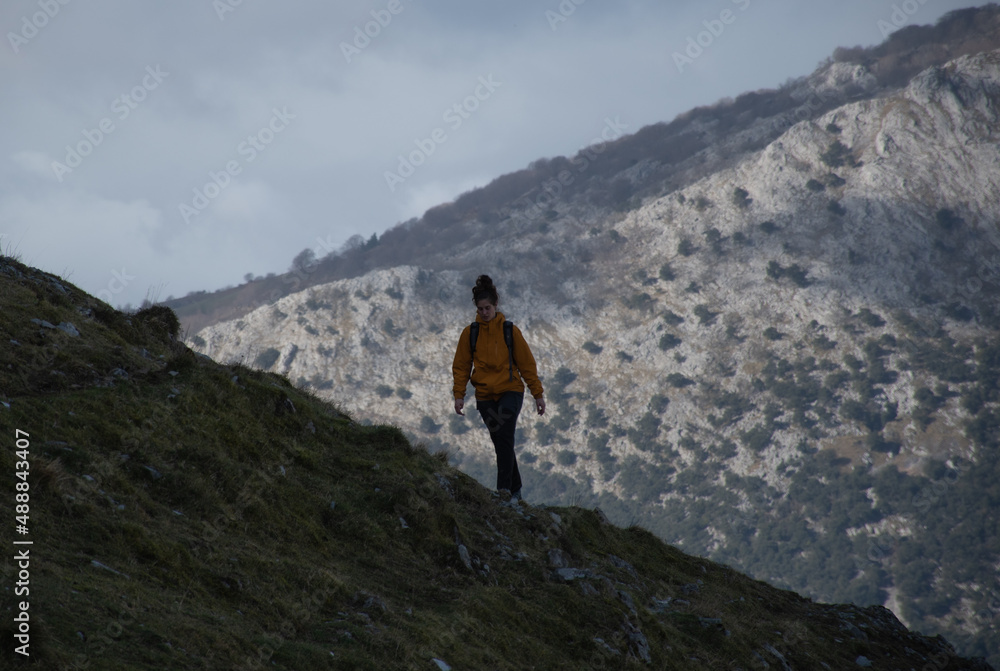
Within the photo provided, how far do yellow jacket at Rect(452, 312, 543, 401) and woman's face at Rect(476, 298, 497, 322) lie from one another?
0.11 meters

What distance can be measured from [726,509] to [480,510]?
150 metres

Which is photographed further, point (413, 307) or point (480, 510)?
point (413, 307)

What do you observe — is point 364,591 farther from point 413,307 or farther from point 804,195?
point 804,195

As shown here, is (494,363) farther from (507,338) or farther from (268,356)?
(268,356)

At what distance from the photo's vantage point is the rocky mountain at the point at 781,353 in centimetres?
13838

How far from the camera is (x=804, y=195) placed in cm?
17588

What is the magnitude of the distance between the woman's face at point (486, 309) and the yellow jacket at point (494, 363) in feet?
0.37

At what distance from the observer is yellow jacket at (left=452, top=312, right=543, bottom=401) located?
10.7 m

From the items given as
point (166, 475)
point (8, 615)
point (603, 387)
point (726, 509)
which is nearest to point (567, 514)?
point (166, 475)

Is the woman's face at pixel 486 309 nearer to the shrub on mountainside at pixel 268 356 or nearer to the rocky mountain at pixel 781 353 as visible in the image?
the rocky mountain at pixel 781 353

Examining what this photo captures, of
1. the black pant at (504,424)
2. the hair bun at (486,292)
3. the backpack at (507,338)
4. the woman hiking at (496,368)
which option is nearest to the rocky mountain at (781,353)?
the black pant at (504,424)

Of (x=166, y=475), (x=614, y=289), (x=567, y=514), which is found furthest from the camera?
(x=614, y=289)

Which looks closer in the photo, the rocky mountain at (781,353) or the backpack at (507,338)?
the backpack at (507,338)

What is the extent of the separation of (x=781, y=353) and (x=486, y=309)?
535ft
